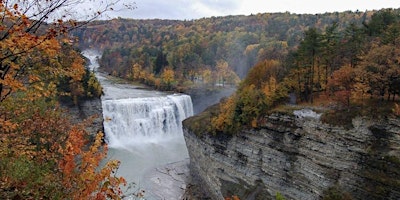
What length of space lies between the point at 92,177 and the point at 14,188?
2.07 meters

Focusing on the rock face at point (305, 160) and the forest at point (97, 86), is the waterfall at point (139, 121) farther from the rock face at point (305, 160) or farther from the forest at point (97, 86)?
the rock face at point (305, 160)

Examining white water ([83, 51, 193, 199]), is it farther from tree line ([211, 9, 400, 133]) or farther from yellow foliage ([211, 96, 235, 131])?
tree line ([211, 9, 400, 133])

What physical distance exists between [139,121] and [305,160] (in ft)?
83.5

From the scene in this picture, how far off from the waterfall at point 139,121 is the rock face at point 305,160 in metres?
15.1

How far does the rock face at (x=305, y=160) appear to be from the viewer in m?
17.3

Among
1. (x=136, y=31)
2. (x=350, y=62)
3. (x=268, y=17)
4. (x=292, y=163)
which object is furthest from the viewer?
(x=136, y=31)

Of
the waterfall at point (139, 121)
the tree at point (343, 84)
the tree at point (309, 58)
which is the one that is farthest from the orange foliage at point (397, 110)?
the waterfall at point (139, 121)

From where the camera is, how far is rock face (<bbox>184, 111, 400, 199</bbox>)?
682 inches

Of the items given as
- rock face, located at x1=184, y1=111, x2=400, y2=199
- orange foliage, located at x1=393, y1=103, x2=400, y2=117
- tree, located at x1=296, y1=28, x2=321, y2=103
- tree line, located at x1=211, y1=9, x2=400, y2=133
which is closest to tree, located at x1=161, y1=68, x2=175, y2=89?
tree line, located at x1=211, y1=9, x2=400, y2=133

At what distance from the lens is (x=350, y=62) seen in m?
25.8

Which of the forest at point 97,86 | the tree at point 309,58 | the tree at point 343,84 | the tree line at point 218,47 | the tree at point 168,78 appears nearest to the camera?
the forest at point 97,86

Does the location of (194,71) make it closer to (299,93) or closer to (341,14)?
(299,93)

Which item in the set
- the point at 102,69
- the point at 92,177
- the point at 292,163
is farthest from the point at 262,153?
the point at 102,69

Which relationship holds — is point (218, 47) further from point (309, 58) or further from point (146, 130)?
point (309, 58)
